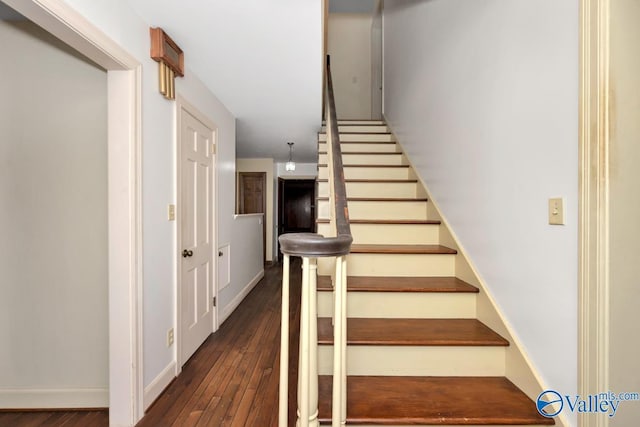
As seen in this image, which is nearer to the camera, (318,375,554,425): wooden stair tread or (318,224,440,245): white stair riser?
(318,375,554,425): wooden stair tread

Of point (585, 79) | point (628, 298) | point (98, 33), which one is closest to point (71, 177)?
point (98, 33)

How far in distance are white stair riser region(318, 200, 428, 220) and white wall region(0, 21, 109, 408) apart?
65.7 inches

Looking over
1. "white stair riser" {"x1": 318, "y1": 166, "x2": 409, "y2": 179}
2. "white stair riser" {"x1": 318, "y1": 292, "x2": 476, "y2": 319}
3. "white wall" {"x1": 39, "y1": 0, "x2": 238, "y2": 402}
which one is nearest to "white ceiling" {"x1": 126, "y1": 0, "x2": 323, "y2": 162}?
"white wall" {"x1": 39, "y1": 0, "x2": 238, "y2": 402}

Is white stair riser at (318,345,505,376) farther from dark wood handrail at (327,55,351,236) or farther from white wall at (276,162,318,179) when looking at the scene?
white wall at (276,162,318,179)

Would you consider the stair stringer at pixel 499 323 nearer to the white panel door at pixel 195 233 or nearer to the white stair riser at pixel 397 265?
the white stair riser at pixel 397 265

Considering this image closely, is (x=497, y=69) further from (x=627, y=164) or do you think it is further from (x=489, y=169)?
(x=627, y=164)

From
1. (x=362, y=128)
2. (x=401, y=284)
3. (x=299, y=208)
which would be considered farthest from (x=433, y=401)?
(x=299, y=208)

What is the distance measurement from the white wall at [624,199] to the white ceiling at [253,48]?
132 centimetres

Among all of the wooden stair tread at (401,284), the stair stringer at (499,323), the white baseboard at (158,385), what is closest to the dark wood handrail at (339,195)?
the wooden stair tread at (401,284)

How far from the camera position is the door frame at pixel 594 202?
92 centimetres

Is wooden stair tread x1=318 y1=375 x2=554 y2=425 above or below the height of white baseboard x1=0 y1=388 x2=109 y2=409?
above

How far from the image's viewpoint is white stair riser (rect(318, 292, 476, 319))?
165 cm

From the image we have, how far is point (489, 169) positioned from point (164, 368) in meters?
2.37

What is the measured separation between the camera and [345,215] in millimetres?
1239
